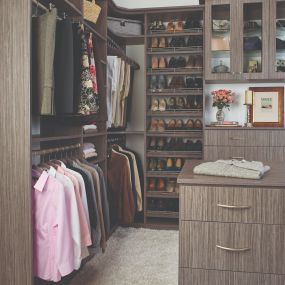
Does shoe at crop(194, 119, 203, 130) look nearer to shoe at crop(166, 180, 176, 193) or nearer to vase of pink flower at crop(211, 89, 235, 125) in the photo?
vase of pink flower at crop(211, 89, 235, 125)

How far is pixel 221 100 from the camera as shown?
3629 mm

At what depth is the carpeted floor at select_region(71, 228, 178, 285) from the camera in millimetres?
2432

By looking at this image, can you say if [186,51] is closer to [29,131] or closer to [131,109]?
[131,109]

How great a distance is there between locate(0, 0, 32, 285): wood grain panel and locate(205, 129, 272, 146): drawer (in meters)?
2.01

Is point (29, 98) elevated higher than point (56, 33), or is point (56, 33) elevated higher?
point (56, 33)

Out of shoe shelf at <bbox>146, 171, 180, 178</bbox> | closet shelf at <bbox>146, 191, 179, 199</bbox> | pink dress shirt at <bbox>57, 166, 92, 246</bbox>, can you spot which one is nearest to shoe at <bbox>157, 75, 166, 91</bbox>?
shoe shelf at <bbox>146, 171, 180, 178</bbox>

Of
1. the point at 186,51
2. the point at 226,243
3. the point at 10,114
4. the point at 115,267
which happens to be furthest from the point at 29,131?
the point at 186,51

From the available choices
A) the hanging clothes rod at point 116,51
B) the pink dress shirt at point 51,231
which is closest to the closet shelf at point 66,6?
the hanging clothes rod at point 116,51

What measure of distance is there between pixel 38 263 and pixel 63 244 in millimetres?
202

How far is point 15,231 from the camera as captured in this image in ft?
6.30

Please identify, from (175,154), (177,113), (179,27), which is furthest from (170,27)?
(175,154)

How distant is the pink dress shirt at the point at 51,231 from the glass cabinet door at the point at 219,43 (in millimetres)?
2135

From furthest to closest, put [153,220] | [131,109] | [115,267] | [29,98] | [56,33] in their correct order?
[131,109] < [153,220] < [115,267] < [56,33] < [29,98]

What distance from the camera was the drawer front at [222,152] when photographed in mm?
3376
